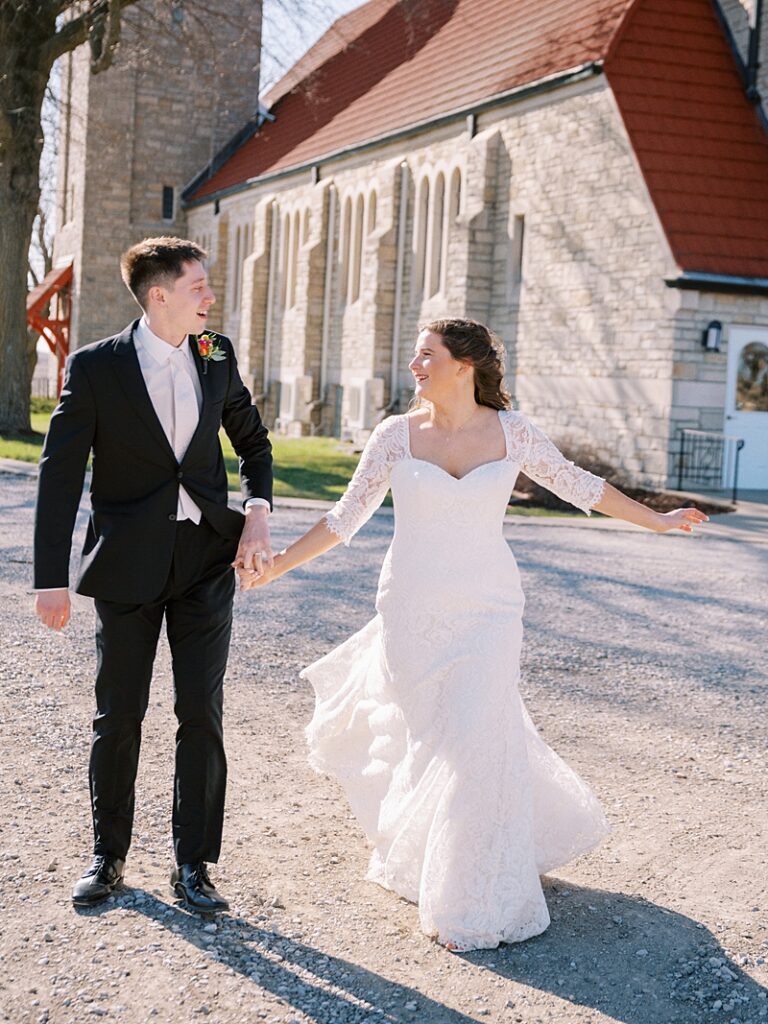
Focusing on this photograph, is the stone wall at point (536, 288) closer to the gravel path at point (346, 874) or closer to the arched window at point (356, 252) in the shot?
the arched window at point (356, 252)

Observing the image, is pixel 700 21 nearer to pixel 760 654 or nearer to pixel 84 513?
pixel 84 513

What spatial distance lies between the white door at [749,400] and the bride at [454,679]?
15080mm

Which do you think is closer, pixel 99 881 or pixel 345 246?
pixel 99 881

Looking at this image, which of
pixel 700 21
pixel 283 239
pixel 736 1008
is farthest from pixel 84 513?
pixel 283 239

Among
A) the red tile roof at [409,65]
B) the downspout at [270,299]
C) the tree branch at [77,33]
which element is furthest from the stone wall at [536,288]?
the tree branch at [77,33]

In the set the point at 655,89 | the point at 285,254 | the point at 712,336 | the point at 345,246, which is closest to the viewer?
the point at 712,336

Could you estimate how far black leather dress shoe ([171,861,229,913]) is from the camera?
399 centimetres

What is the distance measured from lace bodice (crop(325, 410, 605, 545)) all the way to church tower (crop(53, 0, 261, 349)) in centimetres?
3556

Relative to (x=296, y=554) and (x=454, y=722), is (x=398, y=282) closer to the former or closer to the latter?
(x=296, y=554)

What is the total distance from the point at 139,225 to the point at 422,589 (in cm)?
3736

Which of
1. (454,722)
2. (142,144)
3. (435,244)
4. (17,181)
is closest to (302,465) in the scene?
(17,181)

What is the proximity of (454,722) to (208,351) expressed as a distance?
141 centimetres

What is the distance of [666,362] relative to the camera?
61.6ft

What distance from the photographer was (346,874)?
176 inches
